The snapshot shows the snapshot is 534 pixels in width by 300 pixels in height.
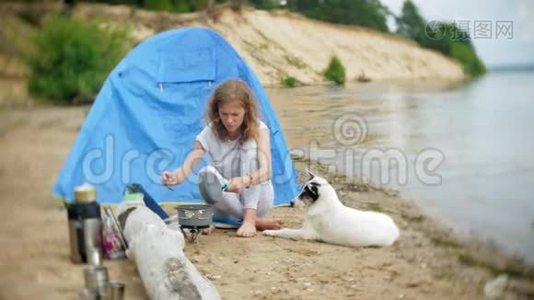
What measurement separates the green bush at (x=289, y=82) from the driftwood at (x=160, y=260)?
36cm

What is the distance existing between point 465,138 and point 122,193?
66 cm

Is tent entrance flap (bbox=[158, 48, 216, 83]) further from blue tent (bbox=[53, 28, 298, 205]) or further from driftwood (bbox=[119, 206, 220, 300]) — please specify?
driftwood (bbox=[119, 206, 220, 300])

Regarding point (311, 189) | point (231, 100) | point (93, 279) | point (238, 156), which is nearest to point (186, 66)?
point (231, 100)

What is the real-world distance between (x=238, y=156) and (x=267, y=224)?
148 millimetres

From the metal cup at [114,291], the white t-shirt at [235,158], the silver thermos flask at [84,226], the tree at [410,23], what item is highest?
the tree at [410,23]

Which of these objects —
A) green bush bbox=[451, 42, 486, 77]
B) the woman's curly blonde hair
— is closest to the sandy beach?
the woman's curly blonde hair

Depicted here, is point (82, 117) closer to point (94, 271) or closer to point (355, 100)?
point (94, 271)

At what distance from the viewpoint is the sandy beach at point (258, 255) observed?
1.54 m

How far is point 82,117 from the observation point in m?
1.60

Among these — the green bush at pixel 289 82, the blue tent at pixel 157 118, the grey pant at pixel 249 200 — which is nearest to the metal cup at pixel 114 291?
the blue tent at pixel 157 118

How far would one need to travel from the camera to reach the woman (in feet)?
5.70

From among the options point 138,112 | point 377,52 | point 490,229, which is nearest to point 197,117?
point 138,112

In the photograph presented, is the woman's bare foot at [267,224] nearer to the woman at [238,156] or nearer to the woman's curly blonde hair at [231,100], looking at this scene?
the woman at [238,156]

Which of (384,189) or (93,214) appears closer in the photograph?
(93,214)
